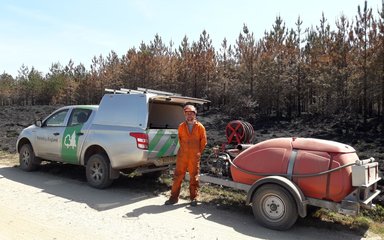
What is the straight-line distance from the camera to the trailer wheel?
5.94 meters

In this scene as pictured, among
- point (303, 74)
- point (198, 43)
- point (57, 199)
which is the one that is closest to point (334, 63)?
point (303, 74)

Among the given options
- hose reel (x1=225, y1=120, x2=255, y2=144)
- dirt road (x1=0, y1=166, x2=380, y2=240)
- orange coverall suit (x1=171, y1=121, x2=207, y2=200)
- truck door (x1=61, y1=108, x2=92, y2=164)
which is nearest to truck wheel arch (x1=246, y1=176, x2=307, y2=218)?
dirt road (x1=0, y1=166, x2=380, y2=240)

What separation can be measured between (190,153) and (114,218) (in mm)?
1879

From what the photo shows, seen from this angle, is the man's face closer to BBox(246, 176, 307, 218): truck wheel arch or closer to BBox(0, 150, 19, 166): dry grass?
BBox(246, 176, 307, 218): truck wheel arch

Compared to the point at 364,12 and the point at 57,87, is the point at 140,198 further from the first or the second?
the point at 57,87

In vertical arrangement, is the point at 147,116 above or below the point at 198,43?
below

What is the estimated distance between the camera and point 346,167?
577 centimetres

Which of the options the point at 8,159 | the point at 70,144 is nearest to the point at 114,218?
the point at 70,144

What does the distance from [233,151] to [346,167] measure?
2331 millimetres

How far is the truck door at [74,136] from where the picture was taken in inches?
355

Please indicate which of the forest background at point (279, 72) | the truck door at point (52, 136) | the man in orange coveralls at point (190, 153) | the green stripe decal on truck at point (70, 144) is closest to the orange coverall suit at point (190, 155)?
the man in orange coveralls at point (190, 153)

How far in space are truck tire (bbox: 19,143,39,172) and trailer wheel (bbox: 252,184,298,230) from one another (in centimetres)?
662

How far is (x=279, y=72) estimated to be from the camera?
26.0 meters

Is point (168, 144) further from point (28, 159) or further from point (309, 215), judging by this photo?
point (28, 159)
